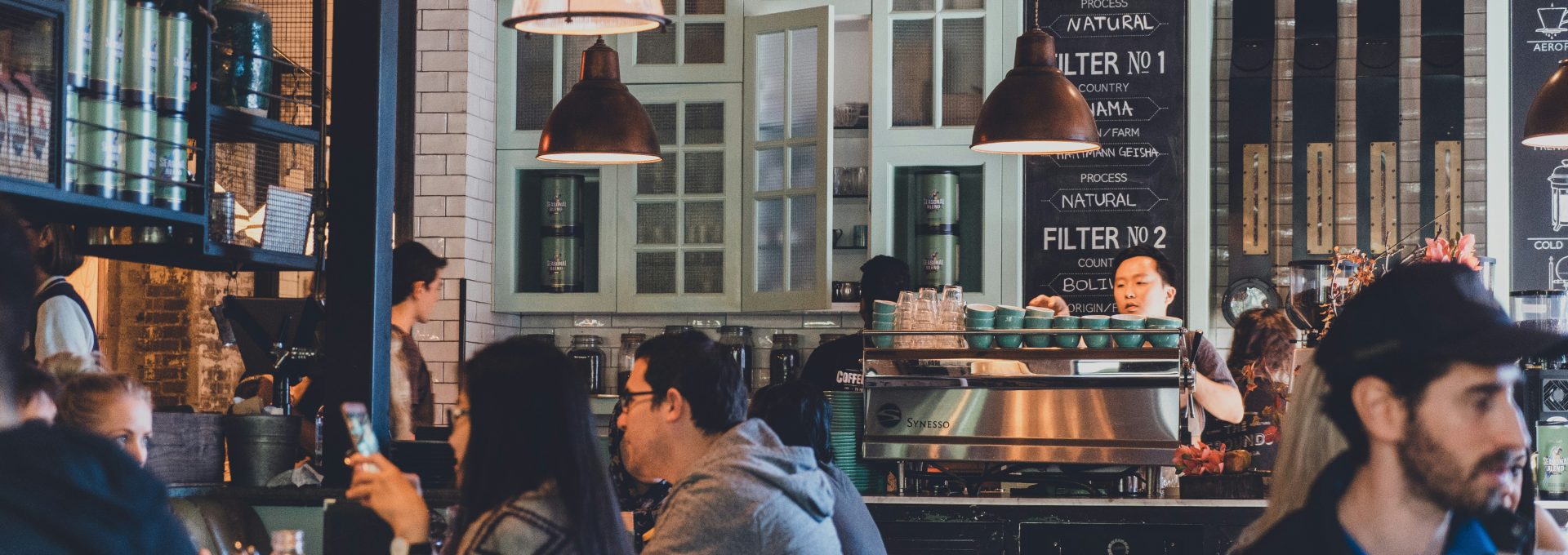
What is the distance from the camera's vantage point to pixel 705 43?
650 cm

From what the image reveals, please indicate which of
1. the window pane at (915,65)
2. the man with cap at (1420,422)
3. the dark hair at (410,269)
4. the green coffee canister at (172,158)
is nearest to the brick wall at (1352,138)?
the window pane at (915,65)

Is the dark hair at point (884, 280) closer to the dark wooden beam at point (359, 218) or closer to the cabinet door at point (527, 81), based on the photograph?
the cabinet door at point (527, 81)

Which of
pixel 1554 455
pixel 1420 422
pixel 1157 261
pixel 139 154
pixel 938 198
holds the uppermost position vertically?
pixel 938 198

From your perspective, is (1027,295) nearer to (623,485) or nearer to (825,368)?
(825,368)

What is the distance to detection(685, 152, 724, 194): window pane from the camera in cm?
648

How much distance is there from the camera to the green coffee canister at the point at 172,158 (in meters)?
3.23

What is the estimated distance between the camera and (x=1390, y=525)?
139cm

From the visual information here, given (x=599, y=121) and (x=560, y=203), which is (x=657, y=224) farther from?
(x=599, y=121)

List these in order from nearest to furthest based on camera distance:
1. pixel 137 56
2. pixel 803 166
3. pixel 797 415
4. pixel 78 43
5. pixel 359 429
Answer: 1. pixel 359 429
2. pixel 78 43
3. pixel 137 56
4. pixel 797 415
5. pixel 803 166

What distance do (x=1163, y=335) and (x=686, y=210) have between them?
2617 millimetres

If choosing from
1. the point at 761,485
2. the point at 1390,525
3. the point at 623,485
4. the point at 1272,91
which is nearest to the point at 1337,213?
the point at 1272,91

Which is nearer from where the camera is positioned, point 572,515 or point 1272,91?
point 572,515

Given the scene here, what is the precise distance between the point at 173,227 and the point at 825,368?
2.46 meters

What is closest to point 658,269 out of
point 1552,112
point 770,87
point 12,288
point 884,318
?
point 770,87
